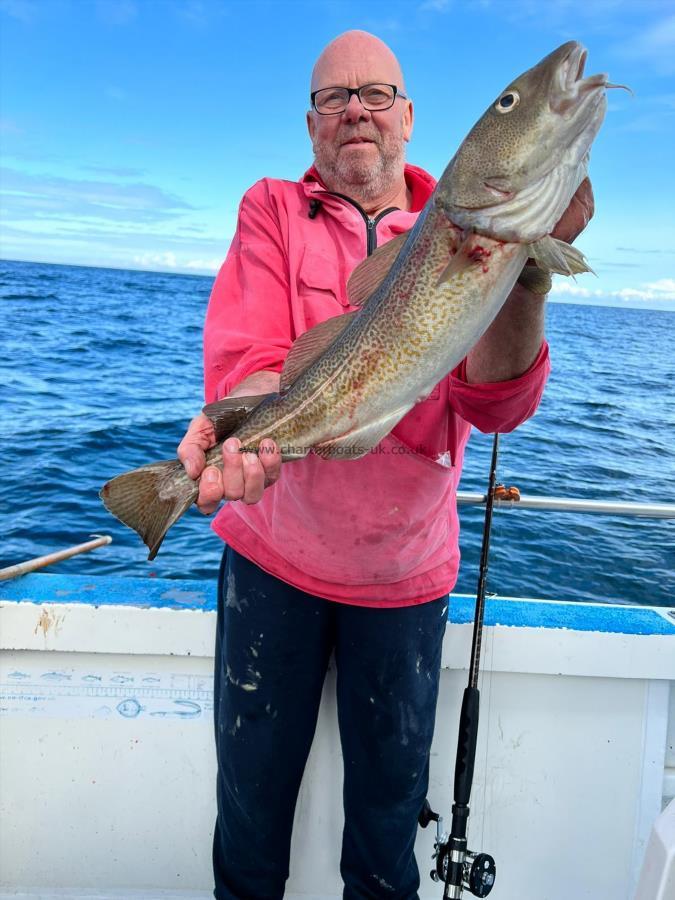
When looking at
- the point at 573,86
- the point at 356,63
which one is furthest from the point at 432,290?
the point at 356,63

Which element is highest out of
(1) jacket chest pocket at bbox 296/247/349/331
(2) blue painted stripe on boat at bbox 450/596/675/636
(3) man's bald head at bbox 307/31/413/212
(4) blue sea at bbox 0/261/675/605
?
(3) man's bald head at bbox 307/31/413/212

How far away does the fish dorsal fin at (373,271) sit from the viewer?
82.1 inches

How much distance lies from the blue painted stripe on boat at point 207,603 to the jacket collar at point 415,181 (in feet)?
5.60

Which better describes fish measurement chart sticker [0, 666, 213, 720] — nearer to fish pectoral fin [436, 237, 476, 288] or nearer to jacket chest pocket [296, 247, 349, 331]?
jacket chest pocket [296, 247, 349, 331]

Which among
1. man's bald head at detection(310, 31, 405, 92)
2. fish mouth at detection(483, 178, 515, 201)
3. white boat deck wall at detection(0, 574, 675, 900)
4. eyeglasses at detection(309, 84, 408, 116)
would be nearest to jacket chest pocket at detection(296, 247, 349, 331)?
eyeglasses at detection(309, 84, 408, 116)

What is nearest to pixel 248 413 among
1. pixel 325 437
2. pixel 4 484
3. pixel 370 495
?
pixel 325 437

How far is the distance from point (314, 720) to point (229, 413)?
4.06 feet

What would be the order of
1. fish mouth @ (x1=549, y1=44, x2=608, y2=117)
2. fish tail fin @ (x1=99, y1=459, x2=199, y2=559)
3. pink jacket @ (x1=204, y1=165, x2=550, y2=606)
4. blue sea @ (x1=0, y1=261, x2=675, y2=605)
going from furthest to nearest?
blue sea @ (x1=0, y1=261, x2=675, y2=605), pink jacket @ (x1=204, y1=165, x2=550, y2=606), fish tail fin @ (x1=99, y1=459, x2=199, y2=559), fish mouth @ (x1=549, y1=44, x2=608, y2=117)

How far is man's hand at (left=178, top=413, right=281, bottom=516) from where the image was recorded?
212 centimetres

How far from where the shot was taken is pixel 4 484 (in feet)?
33.6

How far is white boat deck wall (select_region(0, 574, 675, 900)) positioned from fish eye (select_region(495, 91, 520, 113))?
2.05m

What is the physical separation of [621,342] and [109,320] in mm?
29861

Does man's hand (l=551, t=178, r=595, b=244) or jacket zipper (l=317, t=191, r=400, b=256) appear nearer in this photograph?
man's hand (l=551, t=178, r=595, b=244)

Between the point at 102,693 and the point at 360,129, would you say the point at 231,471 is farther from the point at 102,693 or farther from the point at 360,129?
the point at 102,693
